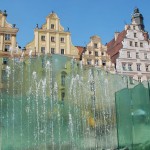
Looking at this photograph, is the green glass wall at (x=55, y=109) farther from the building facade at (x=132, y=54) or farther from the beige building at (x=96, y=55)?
the building facade at (x=132, y=54)

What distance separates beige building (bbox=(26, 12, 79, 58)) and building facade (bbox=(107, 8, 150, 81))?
5235mm

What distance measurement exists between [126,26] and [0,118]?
25801 millimetres

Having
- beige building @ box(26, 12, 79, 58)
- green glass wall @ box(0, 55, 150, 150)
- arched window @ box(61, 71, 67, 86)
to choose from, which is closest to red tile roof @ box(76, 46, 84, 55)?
beige building @ box(26, 12, 79, 58)

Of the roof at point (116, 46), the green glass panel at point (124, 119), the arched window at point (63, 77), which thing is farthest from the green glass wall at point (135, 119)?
the roof at point (116, 46)

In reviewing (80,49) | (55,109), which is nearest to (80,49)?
(80,49)

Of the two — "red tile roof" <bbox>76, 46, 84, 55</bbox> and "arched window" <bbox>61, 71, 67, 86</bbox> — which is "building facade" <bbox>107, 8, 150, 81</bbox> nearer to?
"red tile roof" <bbox>76, 46, 84, 55</bbox>

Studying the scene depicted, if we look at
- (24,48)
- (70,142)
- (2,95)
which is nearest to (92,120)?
(70,142)

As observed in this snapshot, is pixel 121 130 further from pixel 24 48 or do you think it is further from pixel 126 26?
pixel 126 26

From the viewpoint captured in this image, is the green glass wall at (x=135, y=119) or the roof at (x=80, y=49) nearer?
the green glass wall at (x=135, y=119)

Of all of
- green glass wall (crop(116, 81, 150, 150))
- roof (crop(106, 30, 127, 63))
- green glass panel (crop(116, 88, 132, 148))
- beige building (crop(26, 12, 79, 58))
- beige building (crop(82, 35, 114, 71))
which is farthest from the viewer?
roof (crop(106, 30, 127, 63))

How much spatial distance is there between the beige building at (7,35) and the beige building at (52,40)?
5.27 feet

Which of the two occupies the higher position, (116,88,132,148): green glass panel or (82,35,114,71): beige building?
(82,35,114,71): beige building

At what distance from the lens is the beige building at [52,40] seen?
31312 millimetres

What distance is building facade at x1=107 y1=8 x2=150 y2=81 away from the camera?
34156 mm
